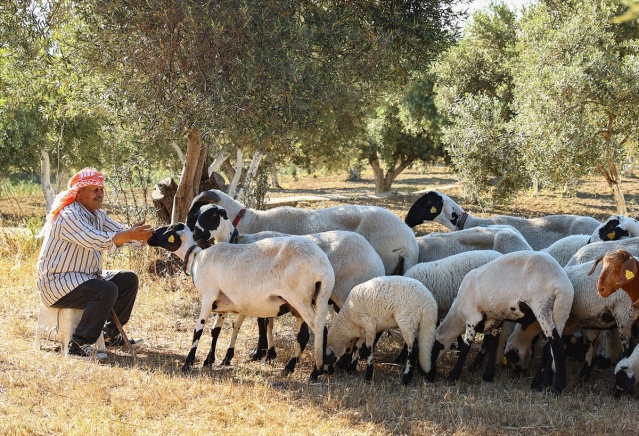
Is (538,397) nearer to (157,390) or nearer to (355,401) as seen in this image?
(355,401)

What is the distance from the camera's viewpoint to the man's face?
24.8ft

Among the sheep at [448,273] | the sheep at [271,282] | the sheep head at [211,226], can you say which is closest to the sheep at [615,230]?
the sheep at [448,273]

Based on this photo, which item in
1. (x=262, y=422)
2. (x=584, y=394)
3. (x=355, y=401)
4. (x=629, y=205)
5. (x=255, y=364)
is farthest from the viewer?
(x=629, y=205)

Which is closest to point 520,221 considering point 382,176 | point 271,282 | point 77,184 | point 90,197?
point 271,282

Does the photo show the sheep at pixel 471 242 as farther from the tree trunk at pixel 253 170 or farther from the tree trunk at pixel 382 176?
the tree trunk at pixel 382 176

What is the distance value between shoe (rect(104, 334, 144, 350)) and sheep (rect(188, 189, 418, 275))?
177 cm

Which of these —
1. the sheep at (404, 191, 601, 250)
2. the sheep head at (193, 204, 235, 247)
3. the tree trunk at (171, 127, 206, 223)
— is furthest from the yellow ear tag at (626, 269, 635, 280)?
the tree trunk at (171, 127, 206, 223)

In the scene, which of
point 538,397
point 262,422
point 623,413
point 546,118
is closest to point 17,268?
point 262,422

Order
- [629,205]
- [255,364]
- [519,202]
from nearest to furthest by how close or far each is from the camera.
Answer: [255,364]
[629,205]
[519,202]

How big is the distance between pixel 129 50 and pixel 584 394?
19.3ft

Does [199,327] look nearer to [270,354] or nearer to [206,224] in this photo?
[270,354]

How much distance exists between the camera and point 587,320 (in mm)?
7000

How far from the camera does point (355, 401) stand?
625 centimetres

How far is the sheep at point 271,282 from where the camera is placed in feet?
22.9
